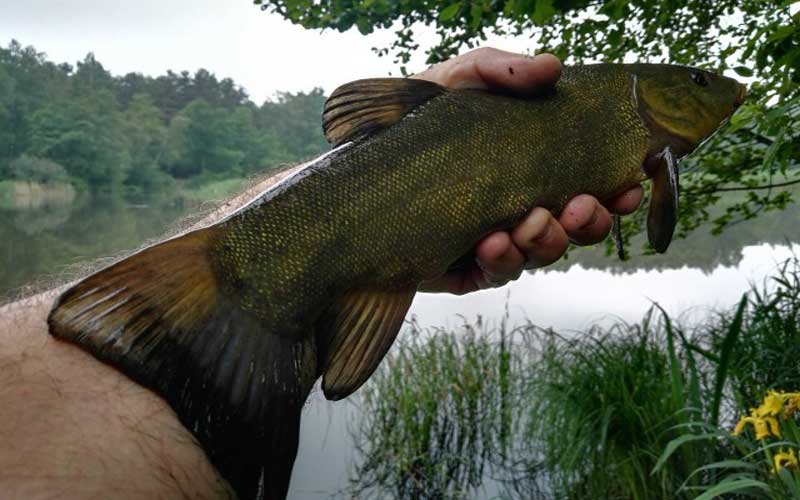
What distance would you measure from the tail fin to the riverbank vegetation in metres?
1.55

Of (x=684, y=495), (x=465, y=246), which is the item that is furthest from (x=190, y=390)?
(x=684, y=495)

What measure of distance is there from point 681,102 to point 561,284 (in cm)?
1164

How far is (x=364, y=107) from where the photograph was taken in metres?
1.38

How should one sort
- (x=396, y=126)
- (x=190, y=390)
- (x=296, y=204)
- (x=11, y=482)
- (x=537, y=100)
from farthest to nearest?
(x=537, y=100) → (x=396, y=126) → (x=296, y=204) → (x=190, y=390) → (x=11, y=482)

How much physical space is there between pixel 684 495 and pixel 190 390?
285cm

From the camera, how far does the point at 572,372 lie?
12.8ft

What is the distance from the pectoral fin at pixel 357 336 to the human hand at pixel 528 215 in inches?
14.5

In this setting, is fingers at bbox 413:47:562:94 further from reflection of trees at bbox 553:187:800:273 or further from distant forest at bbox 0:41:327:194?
distant forest at bbox 0:41:327:194

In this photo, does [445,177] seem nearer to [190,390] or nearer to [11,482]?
[190,390]

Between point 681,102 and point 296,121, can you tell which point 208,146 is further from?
point 681,102

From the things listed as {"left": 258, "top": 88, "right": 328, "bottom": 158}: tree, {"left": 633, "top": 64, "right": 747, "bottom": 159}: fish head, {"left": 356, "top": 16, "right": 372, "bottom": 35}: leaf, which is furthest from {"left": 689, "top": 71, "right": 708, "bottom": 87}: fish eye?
{"left": 258, "top": 88, "right": 328, "bottom": 158}: tree

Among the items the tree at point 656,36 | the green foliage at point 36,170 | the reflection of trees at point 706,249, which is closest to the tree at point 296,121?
the green foliage at point 36,170

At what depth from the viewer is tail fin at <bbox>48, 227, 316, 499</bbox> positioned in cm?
106

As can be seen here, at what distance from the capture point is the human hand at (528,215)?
1594mm
